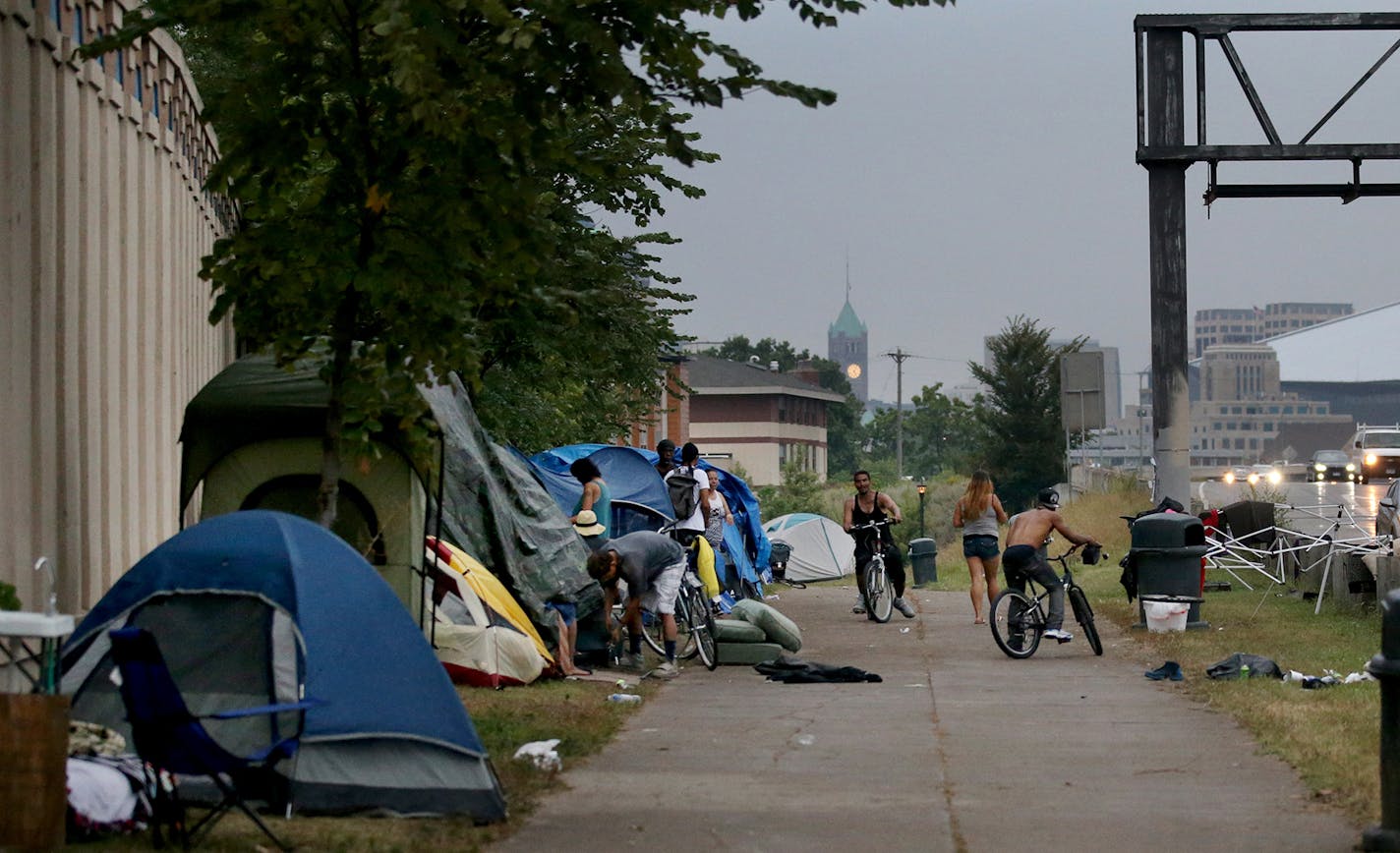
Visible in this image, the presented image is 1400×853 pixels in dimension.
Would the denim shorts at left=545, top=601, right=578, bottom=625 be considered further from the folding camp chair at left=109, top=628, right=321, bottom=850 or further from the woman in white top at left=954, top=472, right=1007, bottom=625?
the folding camp chair at left=109, top=628, right=321, bottom=850

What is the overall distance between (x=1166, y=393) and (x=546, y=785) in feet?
52.6

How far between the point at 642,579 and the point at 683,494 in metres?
5.85

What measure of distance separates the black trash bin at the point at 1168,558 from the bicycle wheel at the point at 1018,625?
2.41 metres

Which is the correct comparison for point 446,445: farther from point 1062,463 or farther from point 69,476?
point 1062,463

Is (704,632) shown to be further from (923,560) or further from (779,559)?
(779,559)

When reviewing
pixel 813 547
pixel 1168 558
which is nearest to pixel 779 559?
pixel 813 547

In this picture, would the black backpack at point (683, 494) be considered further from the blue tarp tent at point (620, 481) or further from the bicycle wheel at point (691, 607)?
the bicycle wheel at point (691, 607)

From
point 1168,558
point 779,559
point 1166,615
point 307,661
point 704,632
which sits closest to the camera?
point 307,661

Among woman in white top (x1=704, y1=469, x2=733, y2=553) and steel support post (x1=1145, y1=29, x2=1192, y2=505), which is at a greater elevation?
steel support post (x1=1145, y1=29, x2=1192, y2=505)

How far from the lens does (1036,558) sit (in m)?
17.7

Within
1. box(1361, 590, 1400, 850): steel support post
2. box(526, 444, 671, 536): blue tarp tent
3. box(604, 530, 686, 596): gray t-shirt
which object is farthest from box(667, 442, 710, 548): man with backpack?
box(1361, 590, 1400, 850): steel support post

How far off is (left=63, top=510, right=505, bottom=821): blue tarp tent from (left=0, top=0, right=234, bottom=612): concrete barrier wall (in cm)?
129

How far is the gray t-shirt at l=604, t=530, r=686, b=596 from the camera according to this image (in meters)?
15.7

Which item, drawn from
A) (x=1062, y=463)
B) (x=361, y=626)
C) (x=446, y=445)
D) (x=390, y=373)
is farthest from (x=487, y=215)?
(x=1062, y=463)
